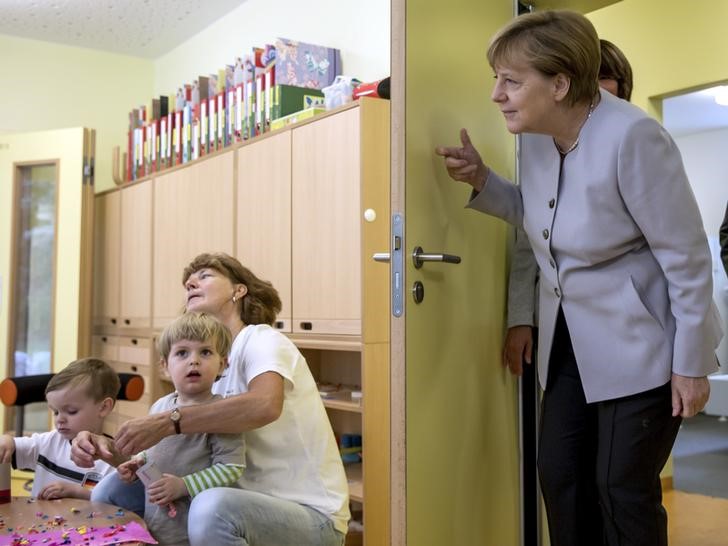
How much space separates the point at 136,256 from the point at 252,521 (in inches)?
119

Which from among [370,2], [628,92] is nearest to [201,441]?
[628,92]

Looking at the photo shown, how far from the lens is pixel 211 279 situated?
1810mm

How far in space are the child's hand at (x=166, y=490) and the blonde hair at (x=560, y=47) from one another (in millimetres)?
1057

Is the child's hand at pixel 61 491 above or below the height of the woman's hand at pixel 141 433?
below

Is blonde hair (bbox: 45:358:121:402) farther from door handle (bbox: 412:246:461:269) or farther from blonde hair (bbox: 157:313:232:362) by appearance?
door handle (bbox: 412:246:461:269)

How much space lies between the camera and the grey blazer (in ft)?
4.38

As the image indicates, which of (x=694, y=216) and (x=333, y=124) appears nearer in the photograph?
(x=694, y=216)

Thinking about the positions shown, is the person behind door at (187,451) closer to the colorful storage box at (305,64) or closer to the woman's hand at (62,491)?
the woman's hand at (62,491)

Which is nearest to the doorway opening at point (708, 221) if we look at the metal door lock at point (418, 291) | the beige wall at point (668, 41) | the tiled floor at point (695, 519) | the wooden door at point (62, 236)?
the tiled floor at point (695, 519)

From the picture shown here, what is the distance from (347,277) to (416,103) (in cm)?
105

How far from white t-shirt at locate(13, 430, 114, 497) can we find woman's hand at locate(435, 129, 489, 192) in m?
1.04

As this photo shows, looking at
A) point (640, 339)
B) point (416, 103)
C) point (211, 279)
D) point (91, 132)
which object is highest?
A: point (91, 132)

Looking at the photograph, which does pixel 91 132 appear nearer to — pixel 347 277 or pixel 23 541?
pixel 347 277

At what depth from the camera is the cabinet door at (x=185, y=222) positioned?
11.0 ft
